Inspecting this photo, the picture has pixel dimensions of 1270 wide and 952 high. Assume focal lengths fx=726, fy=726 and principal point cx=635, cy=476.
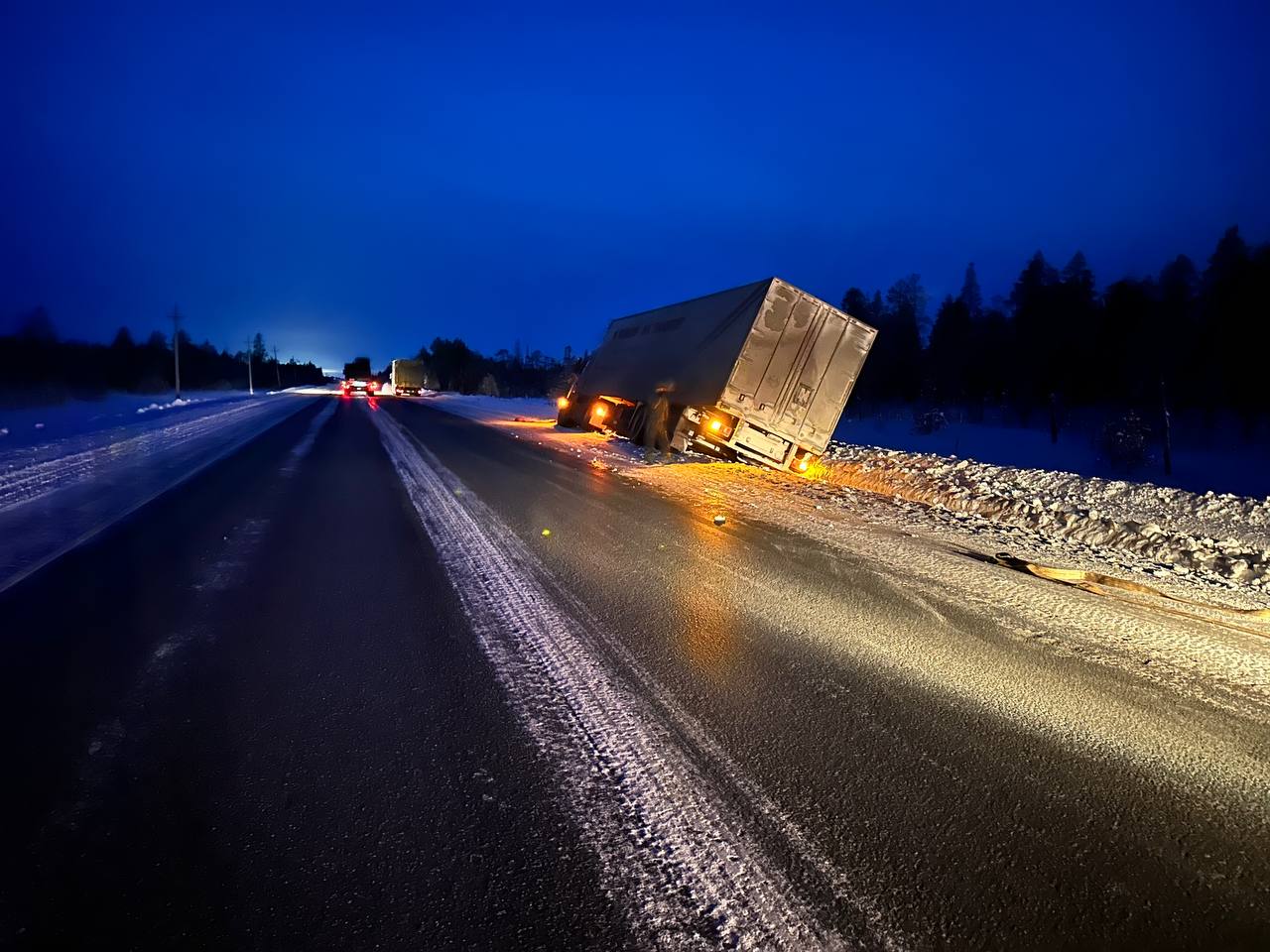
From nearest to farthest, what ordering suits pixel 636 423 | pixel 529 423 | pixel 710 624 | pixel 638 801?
pixel 638 801
pixel 710 624
pixel 636 423
pixel 529 423

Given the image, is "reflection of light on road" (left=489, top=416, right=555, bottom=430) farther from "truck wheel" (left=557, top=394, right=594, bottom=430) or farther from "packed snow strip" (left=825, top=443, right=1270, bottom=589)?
"packed snow strip" (left=825, top=443, right=1270, bottom=589)

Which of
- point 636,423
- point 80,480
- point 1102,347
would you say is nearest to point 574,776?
point 80,480

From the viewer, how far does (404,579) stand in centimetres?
625

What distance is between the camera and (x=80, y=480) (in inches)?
491

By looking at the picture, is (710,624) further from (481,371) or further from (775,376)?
(481,371)

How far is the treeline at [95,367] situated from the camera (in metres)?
53.1

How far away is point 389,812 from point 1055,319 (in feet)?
188

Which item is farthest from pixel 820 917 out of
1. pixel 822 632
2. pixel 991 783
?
pixel 822 632

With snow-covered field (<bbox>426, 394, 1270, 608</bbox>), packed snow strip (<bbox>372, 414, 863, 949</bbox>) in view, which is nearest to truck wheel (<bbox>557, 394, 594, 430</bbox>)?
snow-covered field (<bbox>426, 394, 1270, 608</bbox>)

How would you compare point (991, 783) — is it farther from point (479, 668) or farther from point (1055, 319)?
point (1055, 319)

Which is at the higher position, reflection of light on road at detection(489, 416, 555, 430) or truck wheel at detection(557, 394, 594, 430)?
truck wheel at detection(557, 394, 594, 430)

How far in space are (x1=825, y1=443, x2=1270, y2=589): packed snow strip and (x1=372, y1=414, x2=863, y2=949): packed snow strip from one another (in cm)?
691

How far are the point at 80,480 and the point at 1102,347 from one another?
4797 cm

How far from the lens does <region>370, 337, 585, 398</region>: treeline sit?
86.8 meters
